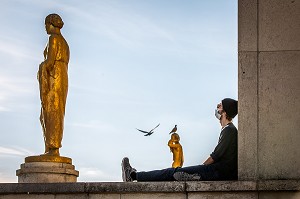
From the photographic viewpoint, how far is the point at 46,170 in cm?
1430

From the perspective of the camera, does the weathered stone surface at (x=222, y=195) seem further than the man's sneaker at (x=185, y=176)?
No

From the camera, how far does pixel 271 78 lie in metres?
11.0

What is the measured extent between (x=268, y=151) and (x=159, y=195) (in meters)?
1.49

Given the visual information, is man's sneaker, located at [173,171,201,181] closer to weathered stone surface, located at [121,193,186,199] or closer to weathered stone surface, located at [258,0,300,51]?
weathered stone surface, located at [121,193,186,199]

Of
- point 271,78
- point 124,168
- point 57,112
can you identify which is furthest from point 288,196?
point 57,112

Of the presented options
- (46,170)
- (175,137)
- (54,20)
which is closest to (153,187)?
(46,170)

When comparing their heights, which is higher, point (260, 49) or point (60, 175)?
point (260, 49)

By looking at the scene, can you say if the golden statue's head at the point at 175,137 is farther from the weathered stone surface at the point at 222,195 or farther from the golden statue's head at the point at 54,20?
the weathered stone surface at the point at 222,195

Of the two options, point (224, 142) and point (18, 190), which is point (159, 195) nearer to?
point (224, 142)

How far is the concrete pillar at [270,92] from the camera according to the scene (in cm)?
1081

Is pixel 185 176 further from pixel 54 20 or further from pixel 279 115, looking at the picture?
pixel 54 20

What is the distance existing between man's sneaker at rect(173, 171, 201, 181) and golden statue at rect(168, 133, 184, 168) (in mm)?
17514

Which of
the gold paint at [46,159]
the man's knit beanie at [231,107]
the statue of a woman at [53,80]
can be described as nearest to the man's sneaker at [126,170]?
the man's knit beanie at [231,107]

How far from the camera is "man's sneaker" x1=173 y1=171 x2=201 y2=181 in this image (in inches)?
438
